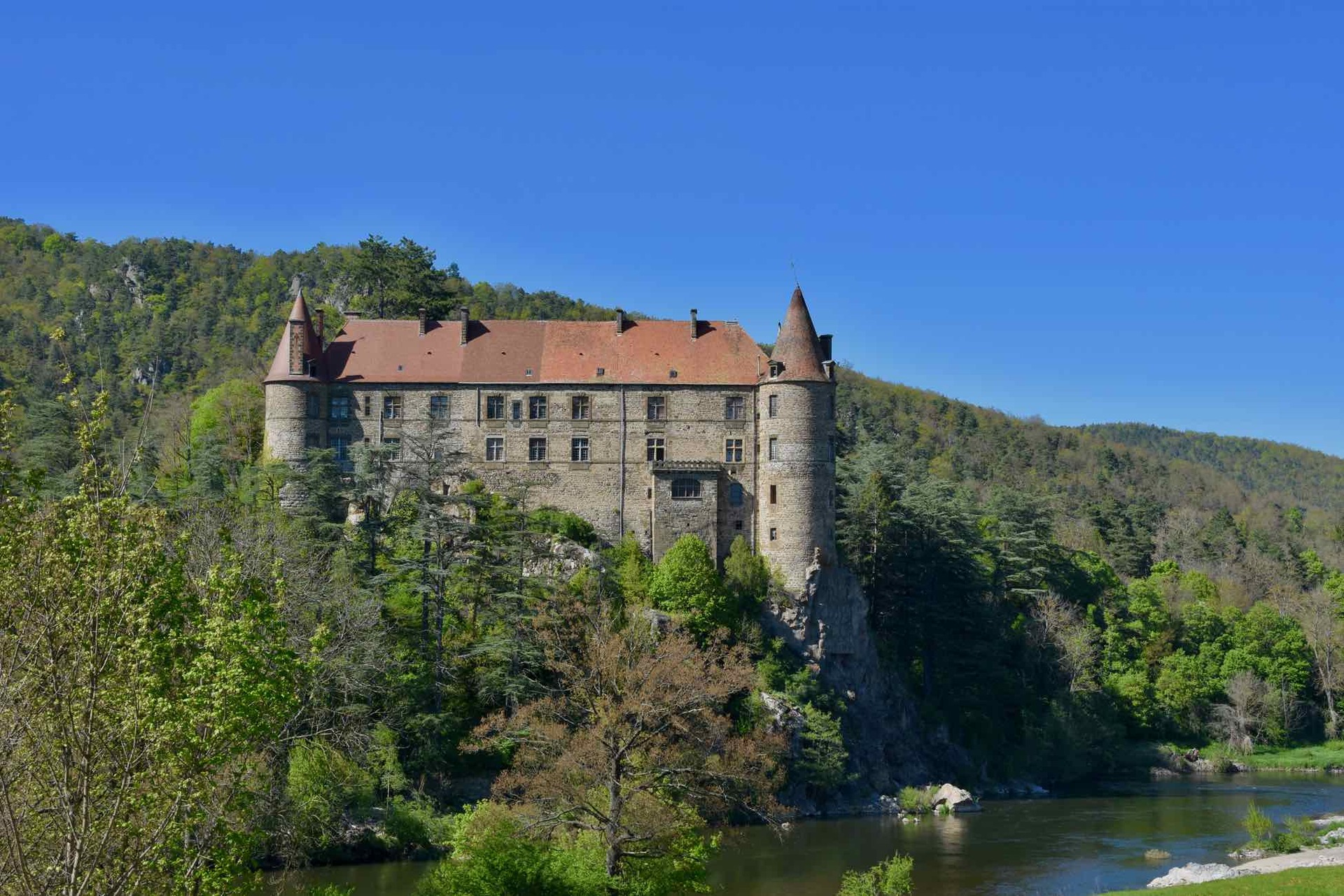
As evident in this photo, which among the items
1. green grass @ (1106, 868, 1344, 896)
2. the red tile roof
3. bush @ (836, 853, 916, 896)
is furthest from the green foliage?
green grass @ (1106, 868, 1344, 896)

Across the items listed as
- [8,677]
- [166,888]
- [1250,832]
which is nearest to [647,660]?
[166,888]

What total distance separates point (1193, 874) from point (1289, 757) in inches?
1390

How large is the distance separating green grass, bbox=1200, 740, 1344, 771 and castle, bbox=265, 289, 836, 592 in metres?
28.5

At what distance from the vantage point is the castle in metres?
56.3

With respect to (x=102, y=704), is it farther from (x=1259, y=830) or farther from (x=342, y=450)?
(x=342, y=450)

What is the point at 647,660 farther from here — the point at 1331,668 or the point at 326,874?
the point at 1331,668

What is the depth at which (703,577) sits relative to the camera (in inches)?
2121

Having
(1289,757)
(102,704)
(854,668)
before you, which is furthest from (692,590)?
(102,704)

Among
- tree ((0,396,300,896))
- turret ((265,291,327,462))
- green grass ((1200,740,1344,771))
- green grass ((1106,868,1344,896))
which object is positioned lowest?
green grass ((1200,740,1344,771))

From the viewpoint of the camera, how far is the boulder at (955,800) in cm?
5454

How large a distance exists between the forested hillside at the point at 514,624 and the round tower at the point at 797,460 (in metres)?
1.66

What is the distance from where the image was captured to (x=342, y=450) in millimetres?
57875

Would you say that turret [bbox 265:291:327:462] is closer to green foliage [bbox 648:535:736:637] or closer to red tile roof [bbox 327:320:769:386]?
red tile roof [bbox 327:320:769:386]

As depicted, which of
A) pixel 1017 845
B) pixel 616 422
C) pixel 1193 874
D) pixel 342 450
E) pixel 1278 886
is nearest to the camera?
pixel 1278 886
